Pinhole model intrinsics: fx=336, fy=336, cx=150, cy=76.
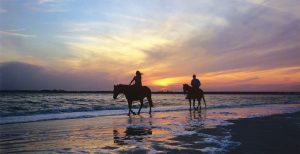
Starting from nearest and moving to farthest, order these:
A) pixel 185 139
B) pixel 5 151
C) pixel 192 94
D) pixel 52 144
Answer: pixel 5 151 < pixel 52 144 < pixel 185 139 < pixel 192 94

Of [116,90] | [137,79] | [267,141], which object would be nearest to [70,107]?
[116,90]

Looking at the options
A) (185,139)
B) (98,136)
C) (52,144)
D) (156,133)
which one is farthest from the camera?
(156,133)

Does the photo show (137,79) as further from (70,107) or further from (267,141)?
(267,141)

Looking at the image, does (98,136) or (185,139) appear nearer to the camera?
(185,139)

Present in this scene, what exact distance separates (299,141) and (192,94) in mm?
16614

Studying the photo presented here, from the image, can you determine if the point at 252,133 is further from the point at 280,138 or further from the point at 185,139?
the point at 185,139

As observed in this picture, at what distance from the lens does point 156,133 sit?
1146cm

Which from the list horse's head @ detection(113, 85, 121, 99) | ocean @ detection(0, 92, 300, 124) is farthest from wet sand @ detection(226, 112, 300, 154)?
ocean @ detection(0, 92, 300, 124)

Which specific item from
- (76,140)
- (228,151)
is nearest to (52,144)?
(76,140)

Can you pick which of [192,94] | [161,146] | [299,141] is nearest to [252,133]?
[299,141]

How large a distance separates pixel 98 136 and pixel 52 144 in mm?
1877

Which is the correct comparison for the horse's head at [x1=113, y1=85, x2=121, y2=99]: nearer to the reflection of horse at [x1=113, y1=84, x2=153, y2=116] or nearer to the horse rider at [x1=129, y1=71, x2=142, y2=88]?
the reflection of horse at [x1=113, y1=84, x2=153, y2=116]

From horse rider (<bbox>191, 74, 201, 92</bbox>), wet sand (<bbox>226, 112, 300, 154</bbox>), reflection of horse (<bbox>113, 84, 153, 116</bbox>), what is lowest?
wet sand (<bbox>226, 112, 300, 154</bbox>)

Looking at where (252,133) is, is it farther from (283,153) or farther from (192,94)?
(192,94)
